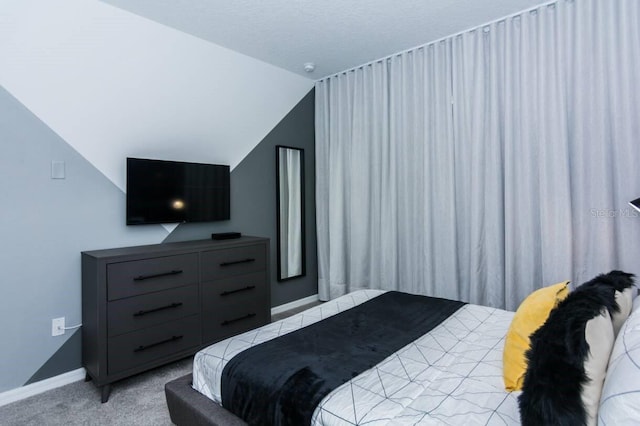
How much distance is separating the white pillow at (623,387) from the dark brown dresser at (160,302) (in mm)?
2425

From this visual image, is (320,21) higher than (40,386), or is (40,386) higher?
(320,21)

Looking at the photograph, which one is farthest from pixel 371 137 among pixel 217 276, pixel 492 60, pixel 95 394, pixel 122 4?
pixel 95 394

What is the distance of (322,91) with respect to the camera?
164 inches

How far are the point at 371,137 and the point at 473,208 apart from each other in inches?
52.6

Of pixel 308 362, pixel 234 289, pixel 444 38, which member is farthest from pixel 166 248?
pixel 444 38

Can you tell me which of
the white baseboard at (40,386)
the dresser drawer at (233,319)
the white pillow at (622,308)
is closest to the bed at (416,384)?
the white pillow at (622,308)

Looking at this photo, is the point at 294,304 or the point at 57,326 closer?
the point at 57,326

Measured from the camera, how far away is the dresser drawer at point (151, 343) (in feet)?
7.37

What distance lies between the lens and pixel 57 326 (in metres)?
2.41

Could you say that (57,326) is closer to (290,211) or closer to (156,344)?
(156,344)

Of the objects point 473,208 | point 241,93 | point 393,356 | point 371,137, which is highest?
point 241,93

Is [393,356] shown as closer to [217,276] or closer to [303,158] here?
[217,276]

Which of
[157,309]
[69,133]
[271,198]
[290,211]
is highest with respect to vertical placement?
[69,133]

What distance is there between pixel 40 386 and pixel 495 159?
12.3ft
